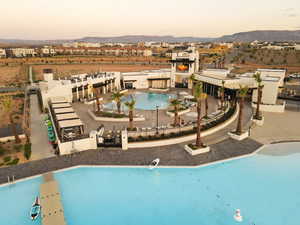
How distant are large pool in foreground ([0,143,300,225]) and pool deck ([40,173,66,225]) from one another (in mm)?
592

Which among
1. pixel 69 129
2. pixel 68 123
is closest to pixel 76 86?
pixel 68 123

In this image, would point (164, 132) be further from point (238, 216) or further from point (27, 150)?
point (27, 150)

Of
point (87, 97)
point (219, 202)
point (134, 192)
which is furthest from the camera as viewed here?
point (87, 97)

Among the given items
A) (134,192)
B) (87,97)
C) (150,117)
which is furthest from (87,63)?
(134,192)

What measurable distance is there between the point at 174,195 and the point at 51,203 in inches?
393

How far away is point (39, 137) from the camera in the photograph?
27781mm

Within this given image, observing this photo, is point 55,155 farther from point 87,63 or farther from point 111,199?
point 87,63

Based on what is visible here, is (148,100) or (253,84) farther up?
(253,84)

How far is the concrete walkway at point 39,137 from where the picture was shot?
2352 cm

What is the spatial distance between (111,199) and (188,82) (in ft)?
146

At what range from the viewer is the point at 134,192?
18203 mm

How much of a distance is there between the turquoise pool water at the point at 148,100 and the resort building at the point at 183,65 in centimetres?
902

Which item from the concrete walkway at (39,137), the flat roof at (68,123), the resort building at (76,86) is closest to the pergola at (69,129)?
the flat roof at (68,123)

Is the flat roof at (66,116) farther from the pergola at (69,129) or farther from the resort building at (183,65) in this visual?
the resort building at (183,65)
